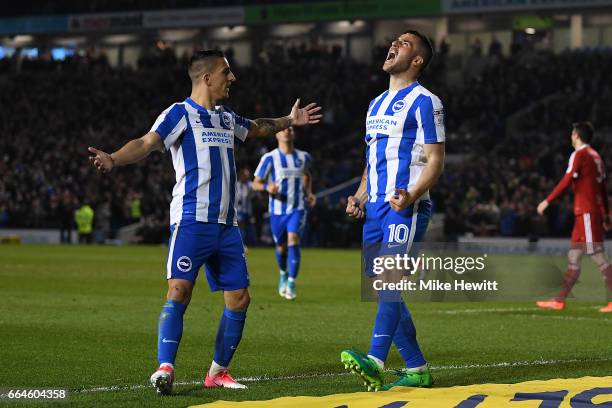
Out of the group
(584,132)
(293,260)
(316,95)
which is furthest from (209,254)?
(316,95)

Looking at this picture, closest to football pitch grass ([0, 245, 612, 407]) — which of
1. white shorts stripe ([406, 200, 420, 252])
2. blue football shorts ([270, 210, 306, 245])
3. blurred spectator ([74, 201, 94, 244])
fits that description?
blue football shorts ([270, 210, 306, 245])

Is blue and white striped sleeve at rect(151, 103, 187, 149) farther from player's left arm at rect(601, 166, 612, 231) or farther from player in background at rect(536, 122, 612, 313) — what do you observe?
player's left arm at rect(601, 166, 612, 231)

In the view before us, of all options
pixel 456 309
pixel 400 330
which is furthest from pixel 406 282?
pixel 456 309

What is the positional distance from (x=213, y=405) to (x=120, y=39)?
188 ft

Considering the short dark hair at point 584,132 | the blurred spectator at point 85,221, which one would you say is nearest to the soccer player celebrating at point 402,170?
the short dark hair at point 584,132

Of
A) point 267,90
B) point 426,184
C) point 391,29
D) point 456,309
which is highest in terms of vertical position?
point 391,29

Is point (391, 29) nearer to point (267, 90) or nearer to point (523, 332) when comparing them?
point (267, 90)

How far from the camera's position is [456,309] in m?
14.4

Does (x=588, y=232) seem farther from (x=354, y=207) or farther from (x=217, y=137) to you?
(x=217, y=137)

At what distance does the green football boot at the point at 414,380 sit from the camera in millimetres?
7512

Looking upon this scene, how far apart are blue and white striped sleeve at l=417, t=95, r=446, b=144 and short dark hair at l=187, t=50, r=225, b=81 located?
1437mm

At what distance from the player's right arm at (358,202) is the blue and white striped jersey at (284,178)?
29.7 feet

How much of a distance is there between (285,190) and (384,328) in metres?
9.66

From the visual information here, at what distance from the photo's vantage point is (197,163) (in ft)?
25.1
